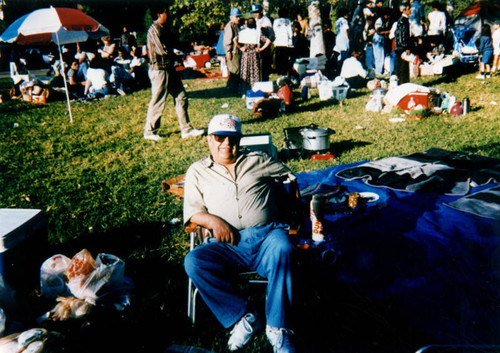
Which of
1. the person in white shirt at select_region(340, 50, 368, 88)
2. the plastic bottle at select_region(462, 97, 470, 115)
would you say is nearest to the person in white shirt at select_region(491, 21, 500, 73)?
the person in white shirt at select_region(340, 50, 368, 88)

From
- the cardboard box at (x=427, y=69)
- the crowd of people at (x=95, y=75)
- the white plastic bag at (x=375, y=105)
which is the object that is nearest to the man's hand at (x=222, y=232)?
the white plastic bag at (x=375, y=105)

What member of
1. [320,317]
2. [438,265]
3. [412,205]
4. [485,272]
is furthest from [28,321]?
[412,205]

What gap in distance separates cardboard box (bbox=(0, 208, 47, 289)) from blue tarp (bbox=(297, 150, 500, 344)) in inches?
103

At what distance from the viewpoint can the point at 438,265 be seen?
138 inches

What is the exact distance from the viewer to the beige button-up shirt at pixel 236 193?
3238 mm

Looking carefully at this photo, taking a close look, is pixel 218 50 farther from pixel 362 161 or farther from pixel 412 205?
pixel 412 205

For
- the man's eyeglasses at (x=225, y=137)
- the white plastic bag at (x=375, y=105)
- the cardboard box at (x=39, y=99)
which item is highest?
the cardboard box at (x=39, y=99)

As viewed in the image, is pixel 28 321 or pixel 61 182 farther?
pixel 61 182

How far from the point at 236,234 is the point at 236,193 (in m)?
0.35

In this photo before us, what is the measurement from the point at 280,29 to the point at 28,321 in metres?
12.1

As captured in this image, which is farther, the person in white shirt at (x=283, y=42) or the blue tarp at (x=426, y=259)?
the person in white shirt at (x=283, y=42)

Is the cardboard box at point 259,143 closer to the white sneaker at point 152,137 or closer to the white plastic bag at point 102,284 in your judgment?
the white plastic bag at point 102,284

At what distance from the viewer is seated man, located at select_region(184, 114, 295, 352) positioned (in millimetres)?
2726

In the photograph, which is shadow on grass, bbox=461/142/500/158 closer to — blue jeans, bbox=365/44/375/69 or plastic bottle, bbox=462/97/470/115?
plastic bottle, bbox=462/97/470/115
